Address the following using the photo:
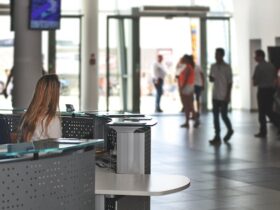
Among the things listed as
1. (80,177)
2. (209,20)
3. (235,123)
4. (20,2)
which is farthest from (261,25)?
(80,177)

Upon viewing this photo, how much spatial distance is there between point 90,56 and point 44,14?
8680 mm

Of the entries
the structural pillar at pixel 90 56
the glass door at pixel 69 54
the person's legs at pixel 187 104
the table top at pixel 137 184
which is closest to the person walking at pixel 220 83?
the person's legs at pixel 187 104

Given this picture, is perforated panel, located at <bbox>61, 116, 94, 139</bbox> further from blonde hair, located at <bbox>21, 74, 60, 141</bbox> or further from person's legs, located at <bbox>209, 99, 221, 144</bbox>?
person's legs, located at <bbox>209, 99, 221, 144</bbox>

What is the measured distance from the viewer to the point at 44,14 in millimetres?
10648

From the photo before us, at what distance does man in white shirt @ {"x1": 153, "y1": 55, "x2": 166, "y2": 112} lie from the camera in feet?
67.5

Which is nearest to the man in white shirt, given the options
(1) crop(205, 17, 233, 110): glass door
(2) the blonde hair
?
(1) crop(205, 17, 233, 110): glass door

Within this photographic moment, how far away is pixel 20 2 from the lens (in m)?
10.7

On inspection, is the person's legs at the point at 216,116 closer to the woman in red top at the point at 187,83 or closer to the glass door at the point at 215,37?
the woman in red top at the point at 187,83

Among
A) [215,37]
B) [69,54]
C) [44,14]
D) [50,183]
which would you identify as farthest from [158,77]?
[50,183]

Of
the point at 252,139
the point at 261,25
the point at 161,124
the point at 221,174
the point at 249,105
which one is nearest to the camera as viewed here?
the point at 221,174

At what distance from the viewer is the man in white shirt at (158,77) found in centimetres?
2058

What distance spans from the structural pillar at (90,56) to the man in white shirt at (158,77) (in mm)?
2296

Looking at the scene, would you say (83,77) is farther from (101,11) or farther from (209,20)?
(209,20)

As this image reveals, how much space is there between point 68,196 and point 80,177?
0.49ft
